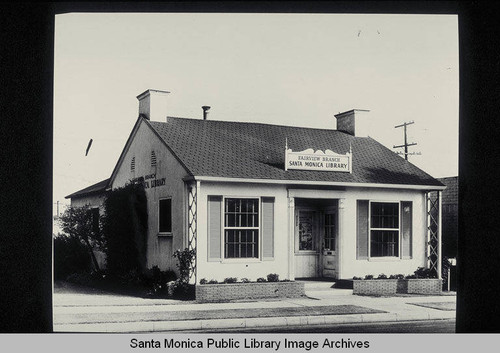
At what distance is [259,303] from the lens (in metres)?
12.1

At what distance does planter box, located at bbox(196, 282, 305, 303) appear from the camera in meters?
12.5

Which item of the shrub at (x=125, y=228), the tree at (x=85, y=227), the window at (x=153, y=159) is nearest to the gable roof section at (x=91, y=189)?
the tree at (x=85, y=227)

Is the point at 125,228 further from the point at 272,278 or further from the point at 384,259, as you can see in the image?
the point at 384,259

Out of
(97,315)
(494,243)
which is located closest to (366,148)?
(97,315)

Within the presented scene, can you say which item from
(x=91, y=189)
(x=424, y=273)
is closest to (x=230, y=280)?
(x=91, y=189)

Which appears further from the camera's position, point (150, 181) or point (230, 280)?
point (150, 181)

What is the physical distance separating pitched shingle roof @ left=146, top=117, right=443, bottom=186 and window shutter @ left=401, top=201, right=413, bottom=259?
706mm

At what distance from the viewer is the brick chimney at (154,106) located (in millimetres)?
10757

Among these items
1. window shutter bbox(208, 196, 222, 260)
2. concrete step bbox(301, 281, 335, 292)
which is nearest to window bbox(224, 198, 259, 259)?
window shutter bbox(208, 196, 222, 260)

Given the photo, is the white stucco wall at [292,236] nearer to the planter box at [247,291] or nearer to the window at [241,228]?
the window at [241,228]

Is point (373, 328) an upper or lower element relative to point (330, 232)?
lower

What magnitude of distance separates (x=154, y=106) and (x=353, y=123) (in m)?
4.46

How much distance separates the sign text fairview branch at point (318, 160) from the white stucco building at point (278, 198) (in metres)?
0.02

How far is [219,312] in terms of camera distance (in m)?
10.7
